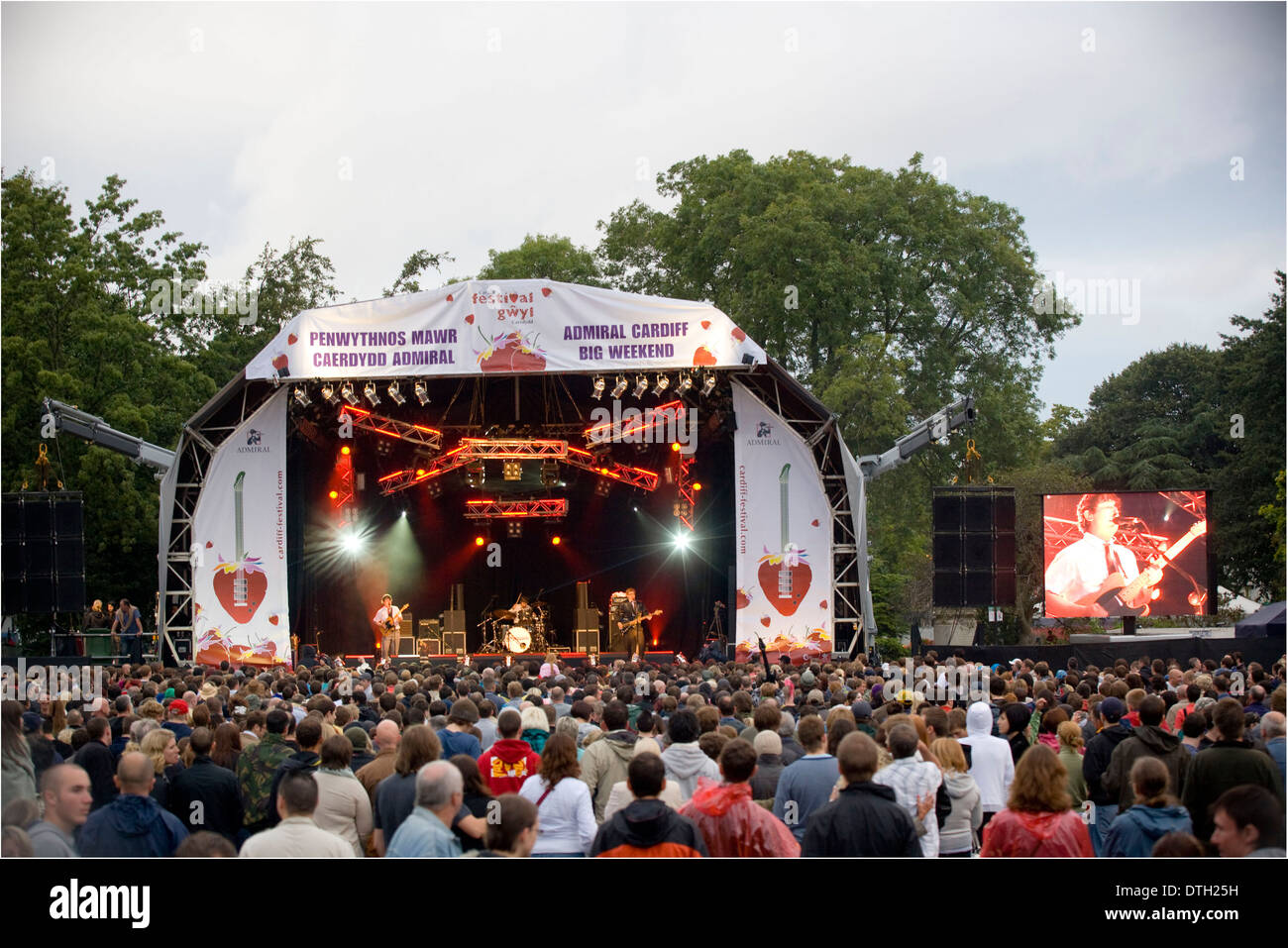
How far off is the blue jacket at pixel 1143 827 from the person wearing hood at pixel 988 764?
197 centimetres

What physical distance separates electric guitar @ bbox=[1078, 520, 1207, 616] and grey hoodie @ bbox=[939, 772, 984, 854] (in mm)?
17511

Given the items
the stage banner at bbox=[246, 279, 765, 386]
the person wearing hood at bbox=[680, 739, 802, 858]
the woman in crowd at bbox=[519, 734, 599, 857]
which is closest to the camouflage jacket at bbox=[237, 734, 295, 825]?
the woman in crowd at bbox=[519, 734, 599, 857]

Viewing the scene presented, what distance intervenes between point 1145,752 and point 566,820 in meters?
3.29

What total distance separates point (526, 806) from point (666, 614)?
2288 centimetres

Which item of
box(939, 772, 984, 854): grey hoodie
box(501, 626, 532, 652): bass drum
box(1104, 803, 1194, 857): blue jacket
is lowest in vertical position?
box(501, 626, 532, 652): bass drum

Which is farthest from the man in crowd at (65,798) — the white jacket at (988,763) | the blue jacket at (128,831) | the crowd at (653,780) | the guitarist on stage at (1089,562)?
the guitarist on stage at (1089,562)

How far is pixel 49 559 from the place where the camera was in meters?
20.2

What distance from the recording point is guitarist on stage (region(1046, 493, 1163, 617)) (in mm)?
23703

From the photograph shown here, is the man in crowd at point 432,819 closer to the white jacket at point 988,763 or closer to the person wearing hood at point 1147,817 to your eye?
the person wearing hood at point 1147,817

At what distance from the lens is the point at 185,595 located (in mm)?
22812

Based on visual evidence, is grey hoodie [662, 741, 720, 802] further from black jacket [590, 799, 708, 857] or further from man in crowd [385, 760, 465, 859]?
man in crowd [385, 760, 465, 859]

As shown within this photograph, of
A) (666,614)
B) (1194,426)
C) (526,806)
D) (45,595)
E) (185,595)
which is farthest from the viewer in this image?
(1194,426)
